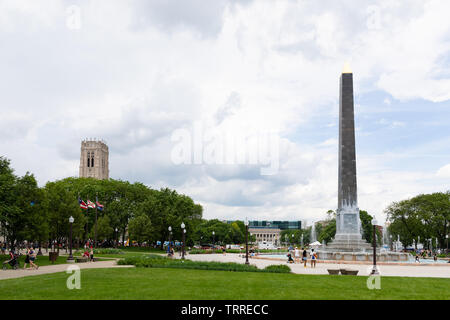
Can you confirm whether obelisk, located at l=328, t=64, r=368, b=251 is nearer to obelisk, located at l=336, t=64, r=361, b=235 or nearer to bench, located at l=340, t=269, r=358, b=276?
obelisk, located at l=336, t=64, r=361, b=235

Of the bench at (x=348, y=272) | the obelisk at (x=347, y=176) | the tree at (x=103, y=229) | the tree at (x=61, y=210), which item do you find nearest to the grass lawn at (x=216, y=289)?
the bench at (x=348, y=272)

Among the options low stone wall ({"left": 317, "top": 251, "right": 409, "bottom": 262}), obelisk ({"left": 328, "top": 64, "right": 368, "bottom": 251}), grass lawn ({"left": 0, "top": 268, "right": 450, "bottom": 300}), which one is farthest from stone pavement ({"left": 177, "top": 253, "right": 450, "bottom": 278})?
obelisk ({"left": 328, "top": 64, "right": 368, "bottom": 251})

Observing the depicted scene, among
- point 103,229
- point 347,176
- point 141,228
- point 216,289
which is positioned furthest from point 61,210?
point 216,289

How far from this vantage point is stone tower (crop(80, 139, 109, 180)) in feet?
534

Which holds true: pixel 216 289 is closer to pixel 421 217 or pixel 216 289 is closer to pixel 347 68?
pixel 347 68

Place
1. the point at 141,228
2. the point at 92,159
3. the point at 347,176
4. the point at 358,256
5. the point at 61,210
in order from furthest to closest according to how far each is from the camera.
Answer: the point at 92,159 < the point at 141,228 < the point at 61,210 < the point at 347,176 < the point at 358,256

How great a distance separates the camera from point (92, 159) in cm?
16525

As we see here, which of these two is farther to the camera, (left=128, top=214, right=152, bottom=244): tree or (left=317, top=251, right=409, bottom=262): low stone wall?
(left=128, top=214, right=152, bottom=244): tree

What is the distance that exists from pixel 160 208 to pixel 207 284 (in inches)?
2146

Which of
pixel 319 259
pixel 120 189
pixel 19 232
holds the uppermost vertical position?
pixel 120 189

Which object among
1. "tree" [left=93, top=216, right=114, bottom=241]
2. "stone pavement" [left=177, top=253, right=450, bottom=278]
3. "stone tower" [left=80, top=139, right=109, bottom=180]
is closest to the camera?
"stone pavement" [left=177, top=253, right=450, bottom=278]
